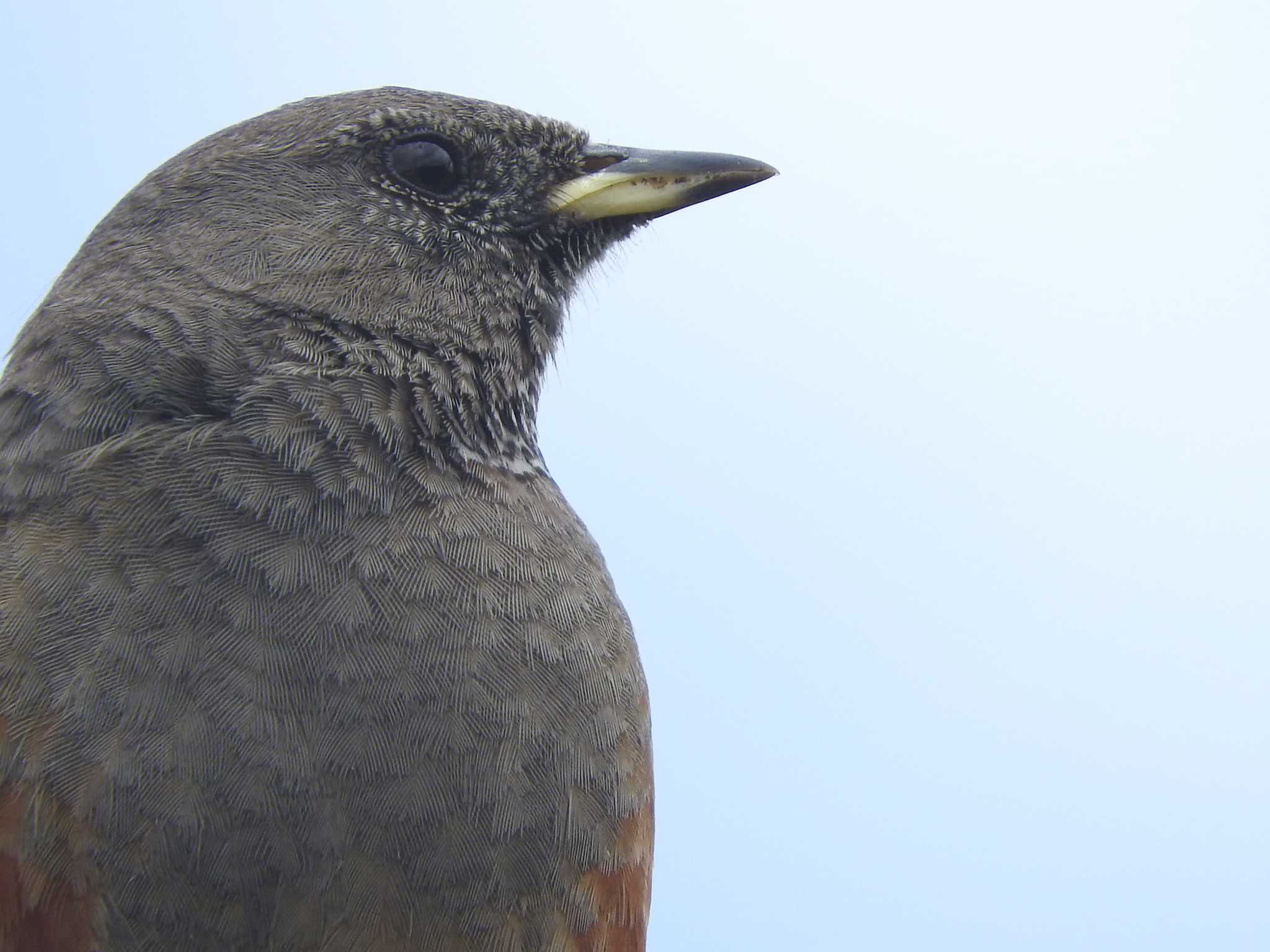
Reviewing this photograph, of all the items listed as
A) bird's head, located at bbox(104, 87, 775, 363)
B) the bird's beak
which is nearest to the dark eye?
bird's head, located at bbox(104, 87, 775, 363)

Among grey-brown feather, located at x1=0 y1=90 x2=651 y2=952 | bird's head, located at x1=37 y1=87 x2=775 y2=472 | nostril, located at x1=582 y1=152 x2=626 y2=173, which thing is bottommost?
grey-brown feather, located at x1=0 y1=90 x2=651 y2=952

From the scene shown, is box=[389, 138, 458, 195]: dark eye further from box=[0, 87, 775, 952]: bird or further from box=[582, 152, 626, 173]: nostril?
box=[582, 152, 626, 173]: nostril

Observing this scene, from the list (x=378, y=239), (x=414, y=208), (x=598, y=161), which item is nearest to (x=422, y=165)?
(x=414, y=208)

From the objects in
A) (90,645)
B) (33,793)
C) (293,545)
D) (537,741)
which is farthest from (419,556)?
(33,793)

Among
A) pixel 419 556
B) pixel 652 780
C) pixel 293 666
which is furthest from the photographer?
pixel 652 780

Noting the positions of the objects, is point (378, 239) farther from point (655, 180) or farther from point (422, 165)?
point (655, 180)

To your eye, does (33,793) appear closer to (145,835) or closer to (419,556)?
A: (145,835)

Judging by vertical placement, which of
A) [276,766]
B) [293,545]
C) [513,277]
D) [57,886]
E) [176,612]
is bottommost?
[57,886]
